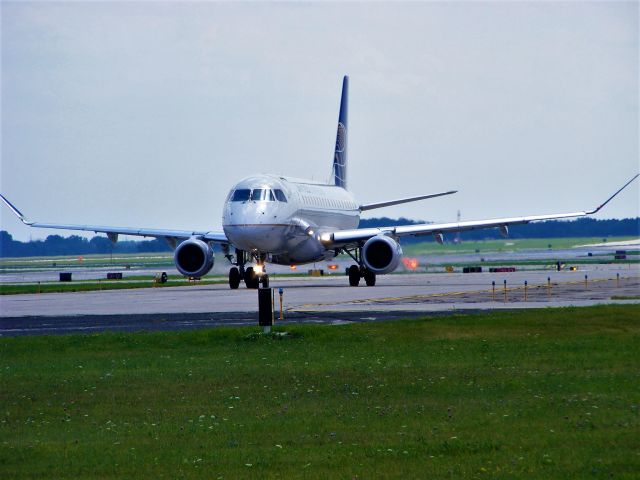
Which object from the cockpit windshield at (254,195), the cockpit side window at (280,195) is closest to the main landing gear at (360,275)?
the cockpit side window at (280,195)

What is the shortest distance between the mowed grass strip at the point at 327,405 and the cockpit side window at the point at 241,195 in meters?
25.2

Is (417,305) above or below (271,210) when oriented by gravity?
below

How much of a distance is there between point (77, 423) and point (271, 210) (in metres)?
36.8

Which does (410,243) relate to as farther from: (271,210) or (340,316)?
(340,316)

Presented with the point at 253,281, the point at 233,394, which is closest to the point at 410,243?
the point at 253,281

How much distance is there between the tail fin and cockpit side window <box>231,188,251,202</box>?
846 inches

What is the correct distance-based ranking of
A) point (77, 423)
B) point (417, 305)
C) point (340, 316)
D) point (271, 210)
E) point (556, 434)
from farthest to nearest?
point (271, 210) → point (417, 305) → point (340, 316) → point (77, 423) → point (556, 434)

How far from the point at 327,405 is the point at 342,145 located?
59.1 m

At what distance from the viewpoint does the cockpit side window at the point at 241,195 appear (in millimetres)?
51819

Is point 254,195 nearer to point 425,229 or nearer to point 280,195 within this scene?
point 280,195

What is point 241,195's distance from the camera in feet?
171

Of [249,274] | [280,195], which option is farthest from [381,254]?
[249,274]

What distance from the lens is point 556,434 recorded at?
13.3 m

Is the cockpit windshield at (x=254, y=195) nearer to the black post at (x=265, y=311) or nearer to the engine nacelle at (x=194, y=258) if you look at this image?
the engine nacelle at (x=194, y=258)
